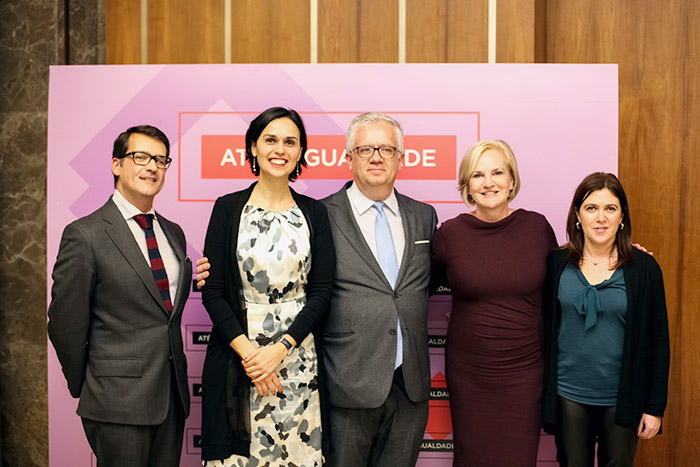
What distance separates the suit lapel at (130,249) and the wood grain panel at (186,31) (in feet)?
4.82

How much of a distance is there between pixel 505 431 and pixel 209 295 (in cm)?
120

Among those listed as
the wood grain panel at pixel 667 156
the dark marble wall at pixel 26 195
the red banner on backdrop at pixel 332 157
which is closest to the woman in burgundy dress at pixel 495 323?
the red banner on backdrop at pixel 332 157

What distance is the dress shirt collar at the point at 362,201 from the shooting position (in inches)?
80.4

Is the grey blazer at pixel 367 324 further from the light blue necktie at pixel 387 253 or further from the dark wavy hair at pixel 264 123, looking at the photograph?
the dark wavy hair at pixel 264 123

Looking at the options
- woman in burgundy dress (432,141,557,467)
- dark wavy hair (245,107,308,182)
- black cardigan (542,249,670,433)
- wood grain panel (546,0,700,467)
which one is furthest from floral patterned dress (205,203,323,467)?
wood grain panel (546,0,700,467)

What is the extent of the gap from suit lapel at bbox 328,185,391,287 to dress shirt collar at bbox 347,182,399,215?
0.09 feet

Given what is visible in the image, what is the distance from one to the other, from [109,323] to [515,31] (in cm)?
237

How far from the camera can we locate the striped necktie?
182 centimetres

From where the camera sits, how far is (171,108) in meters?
2.50

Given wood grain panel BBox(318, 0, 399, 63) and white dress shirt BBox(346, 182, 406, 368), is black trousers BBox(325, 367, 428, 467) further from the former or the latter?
wood grain panel BBox(318, 0, 399, 63)

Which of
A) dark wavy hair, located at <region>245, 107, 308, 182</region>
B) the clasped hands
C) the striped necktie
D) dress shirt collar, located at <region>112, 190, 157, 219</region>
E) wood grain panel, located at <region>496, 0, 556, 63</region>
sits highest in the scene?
wood grain panel, located at <region>496, 0, 556, 63</region>

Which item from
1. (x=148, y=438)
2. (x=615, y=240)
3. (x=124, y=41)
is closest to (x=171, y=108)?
(x=124, y=41)

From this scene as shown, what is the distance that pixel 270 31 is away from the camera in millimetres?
2912

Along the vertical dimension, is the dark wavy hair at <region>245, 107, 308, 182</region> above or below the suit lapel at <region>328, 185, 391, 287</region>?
above
